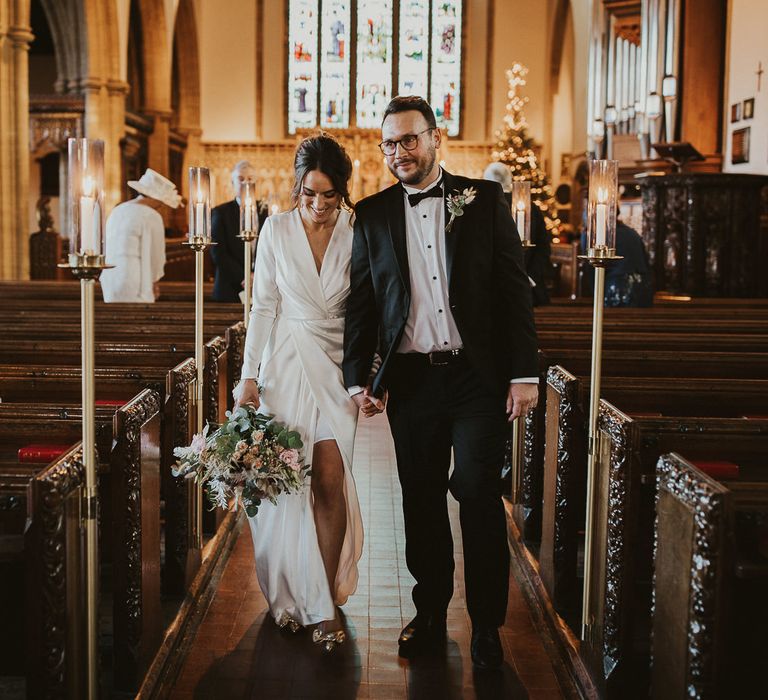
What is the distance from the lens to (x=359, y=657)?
3121 mm

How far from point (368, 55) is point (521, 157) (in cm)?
504

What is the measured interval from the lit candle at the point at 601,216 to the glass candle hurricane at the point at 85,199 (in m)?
1.43

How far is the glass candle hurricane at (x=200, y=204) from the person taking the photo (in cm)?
416

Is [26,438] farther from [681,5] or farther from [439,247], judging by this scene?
[681,5]

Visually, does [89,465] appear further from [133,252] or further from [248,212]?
[133,252]

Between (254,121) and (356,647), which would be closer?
(356,647)

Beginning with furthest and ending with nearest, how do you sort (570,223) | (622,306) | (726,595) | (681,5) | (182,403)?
(570,223), (681,5), (622,306), (182,403), (726,595)

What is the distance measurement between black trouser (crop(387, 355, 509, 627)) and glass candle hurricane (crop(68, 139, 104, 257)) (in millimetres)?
1018

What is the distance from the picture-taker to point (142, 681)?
283 centimetres

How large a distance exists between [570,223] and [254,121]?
6625 millimetres

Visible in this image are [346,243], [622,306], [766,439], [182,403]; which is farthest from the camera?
[622,306]

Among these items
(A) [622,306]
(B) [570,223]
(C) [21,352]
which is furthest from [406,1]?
(C) [21,352]

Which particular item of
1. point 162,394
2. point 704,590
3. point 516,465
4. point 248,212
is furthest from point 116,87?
point 704,590

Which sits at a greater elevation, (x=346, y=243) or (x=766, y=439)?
(x=346, y=243)
